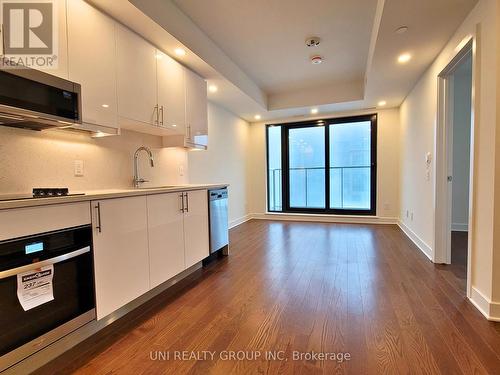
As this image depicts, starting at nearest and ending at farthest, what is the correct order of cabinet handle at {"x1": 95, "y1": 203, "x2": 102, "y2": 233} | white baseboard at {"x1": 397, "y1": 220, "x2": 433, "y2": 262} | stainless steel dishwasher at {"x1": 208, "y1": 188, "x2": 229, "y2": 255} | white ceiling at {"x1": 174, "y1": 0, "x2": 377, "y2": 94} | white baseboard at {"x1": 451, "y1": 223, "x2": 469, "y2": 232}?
cabinet handle at {"x1": 95, "y1": 203, "x2": 102, "y2": 233}, white ceiling at {"x1": 174, "y1": 0, "x2": 377, "y2": 94}, stainless steel dishwasher at {"x1": 208, "y1": 188, "x2": 229, "y2": 255}, white baseboard at {"x1": 397, "y1": 220, "x2": 433, "y2": 262}, white baseboard at {"x1": 451, "y1": 223, "x2": 469, "y2": 232}

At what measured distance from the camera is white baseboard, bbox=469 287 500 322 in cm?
178

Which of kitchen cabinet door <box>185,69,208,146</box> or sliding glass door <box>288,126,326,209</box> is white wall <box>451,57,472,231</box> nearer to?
sliding glass door <box>288,126,326,209</box>

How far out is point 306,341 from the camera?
5.25 ft

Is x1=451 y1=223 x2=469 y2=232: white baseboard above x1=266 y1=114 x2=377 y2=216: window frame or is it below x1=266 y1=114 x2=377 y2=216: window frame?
below

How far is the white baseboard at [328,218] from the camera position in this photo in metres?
5.29

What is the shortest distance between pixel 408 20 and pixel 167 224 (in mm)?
2721

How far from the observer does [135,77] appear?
2293 mm

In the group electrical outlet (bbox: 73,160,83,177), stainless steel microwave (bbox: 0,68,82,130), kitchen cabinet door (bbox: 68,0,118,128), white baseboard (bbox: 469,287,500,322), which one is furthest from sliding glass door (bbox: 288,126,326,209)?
stainless steel microwave (bbox: 0,68,82,130)

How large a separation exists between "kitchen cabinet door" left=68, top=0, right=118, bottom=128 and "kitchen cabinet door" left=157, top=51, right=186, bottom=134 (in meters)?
0.56

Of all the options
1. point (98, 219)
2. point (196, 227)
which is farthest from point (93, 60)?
point (196, 227)

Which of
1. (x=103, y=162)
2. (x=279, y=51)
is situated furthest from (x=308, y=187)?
(x=103, y=162)

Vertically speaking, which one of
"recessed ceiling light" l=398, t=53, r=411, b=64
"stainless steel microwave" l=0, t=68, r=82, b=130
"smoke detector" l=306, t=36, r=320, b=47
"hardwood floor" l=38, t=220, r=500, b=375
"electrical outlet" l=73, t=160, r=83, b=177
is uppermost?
"smoke detector" l=306, t=36, r=320, b=47

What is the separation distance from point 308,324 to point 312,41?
3.07m

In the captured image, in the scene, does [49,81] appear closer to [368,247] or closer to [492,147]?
[492,147]
